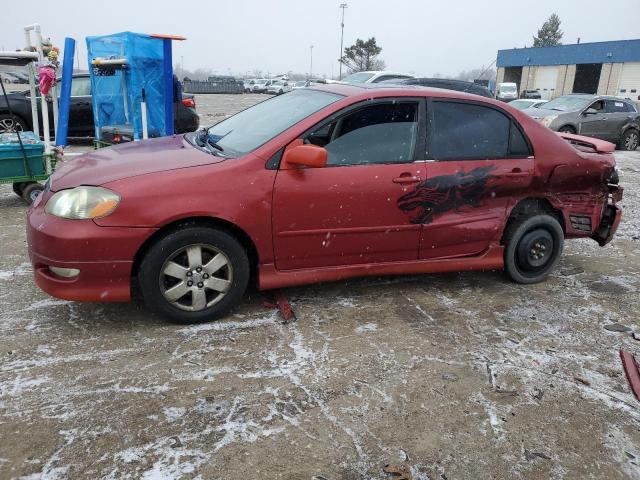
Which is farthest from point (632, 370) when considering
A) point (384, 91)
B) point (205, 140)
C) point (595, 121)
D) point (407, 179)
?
point (595, 121)

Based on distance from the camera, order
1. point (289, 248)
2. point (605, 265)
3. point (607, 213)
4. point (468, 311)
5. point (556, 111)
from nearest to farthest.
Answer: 1. point (289, 248)
2. point (468, 311)
3. point (607, 213)
4. point (605, 265)
5. point (556, 111)

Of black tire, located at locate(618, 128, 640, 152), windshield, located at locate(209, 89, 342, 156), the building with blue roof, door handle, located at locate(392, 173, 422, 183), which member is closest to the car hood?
windshield, located at locate(209, 89, 342, 156)

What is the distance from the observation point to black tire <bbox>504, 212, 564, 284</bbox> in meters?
4.37

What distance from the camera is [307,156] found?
3.37 meters

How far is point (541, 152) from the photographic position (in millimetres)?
4266

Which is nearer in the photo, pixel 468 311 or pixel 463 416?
pixel 463 416

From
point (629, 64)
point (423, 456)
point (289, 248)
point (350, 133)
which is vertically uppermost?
point (629, 64)

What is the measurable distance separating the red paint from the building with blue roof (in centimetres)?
3951

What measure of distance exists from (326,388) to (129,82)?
822cm

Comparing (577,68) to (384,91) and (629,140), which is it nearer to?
(629,140)

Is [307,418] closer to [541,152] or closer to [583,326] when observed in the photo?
[583,326]

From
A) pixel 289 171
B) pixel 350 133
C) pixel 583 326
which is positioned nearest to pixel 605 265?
pixel 583 326

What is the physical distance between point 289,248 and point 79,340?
4.78 feet

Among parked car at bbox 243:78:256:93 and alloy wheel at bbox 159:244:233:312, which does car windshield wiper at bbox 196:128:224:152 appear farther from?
parked car at bbox 243:78:256:93
